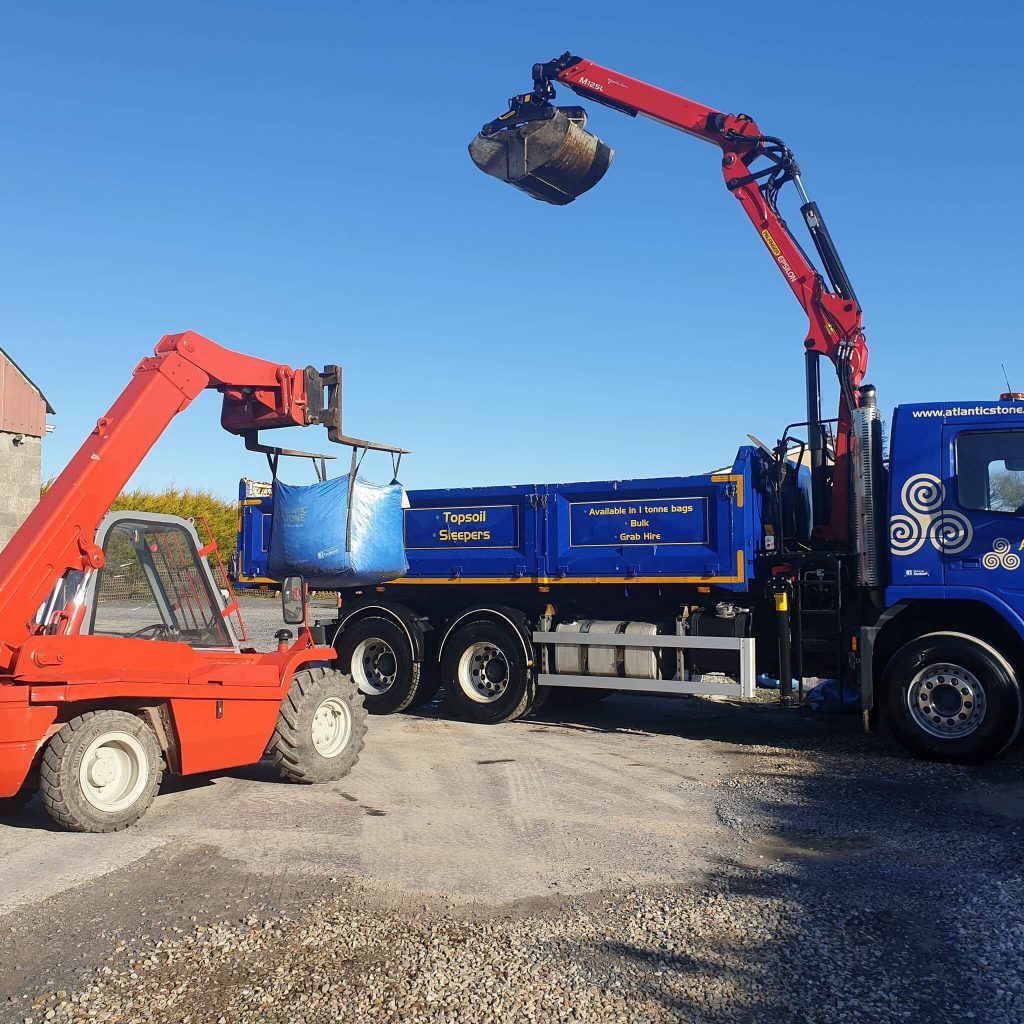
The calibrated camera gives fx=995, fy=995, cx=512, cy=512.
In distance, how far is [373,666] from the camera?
40.5 ft

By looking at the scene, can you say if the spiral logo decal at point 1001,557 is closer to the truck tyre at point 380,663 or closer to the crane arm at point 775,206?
the crane arm at point 775,206

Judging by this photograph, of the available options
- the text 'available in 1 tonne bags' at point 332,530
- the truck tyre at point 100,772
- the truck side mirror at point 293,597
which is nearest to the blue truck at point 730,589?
the text 'available in 1 tonne bags' at point 332,530

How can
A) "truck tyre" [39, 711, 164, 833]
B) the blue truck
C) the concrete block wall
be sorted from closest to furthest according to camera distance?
1. "truck tyre" [39, 711, 164, 833]
2. the blue truck
3. the concrete block wall

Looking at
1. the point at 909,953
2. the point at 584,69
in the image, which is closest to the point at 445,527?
the point at 584,69

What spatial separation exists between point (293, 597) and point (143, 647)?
103 centimetres

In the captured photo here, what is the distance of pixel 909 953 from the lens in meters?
4.38

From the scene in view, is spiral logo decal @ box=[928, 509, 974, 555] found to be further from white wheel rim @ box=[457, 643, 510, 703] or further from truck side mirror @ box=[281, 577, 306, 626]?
truck side mirror @ box=[281, 577, 306, 626]

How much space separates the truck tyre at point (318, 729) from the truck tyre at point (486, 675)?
125 inches

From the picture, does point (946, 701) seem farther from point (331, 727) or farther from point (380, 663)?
point (380, 663)

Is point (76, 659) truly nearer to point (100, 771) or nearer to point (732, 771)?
point (100, 771)

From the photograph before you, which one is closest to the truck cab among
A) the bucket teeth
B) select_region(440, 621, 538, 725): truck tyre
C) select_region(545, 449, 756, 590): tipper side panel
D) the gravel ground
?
the gravel ground

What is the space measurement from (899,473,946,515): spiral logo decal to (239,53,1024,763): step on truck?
0.02 meters

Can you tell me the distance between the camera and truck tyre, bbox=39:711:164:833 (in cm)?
604

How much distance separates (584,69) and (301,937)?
11.3 meters
